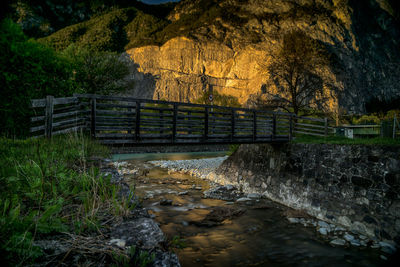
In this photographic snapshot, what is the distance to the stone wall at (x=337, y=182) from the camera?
292 inches

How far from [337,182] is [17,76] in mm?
12618

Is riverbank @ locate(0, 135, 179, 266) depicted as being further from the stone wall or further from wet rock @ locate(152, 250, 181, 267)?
the stone wall

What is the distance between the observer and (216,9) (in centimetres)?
9512

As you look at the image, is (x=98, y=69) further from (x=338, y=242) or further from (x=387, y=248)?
(x=387, y=248)

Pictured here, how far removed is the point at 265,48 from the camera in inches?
3012

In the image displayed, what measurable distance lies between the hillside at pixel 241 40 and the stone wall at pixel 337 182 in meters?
49.4

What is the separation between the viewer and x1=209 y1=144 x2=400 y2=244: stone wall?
7426 millimetres

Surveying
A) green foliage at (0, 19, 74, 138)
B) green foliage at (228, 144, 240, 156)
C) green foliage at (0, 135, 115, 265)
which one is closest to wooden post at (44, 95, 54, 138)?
green foliage at (0, 19, 74, 138)

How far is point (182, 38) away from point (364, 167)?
9307cm

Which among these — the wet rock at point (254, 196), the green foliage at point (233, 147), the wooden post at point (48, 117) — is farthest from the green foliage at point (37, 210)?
the green foliage at point (233, 147)

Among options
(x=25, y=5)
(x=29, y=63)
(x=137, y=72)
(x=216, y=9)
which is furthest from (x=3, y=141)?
(x=25, y=5)

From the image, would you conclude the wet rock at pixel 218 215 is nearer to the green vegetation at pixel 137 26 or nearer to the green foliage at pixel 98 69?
the green foliage at pixel 98 69

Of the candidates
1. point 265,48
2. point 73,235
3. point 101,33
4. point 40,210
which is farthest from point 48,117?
point 101,33

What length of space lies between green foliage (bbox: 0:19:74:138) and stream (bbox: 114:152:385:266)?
13.3ft
